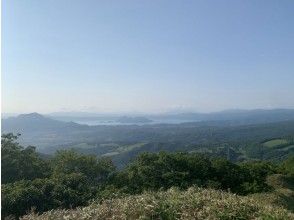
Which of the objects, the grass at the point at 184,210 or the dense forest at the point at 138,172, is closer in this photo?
the grass at the point at 184,210

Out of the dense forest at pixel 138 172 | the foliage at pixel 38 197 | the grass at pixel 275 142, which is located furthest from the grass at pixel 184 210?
the grass at pixel 275 142

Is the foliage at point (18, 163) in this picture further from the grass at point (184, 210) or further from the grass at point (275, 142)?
the grass at point (275, 142)

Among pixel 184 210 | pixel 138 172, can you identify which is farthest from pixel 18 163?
pixel 184 210

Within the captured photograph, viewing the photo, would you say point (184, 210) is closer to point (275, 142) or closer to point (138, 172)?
point (138, 172)

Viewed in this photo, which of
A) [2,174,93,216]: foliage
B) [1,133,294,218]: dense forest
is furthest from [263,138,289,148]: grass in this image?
[2,174,93,216]: foliage

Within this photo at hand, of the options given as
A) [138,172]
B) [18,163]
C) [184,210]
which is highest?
[184,210]

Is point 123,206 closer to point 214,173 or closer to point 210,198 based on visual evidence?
point 210,198

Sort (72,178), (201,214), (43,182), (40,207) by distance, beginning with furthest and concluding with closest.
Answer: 1. (72,178)
2. (43,182)
3. (40,207)
4. (201,214)

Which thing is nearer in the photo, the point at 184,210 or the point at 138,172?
the point at 184,210

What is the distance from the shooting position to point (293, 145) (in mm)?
156250

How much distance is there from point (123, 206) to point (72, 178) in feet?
53.6

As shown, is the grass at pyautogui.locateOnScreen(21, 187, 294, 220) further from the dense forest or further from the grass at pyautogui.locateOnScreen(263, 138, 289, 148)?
the grass at pyautogui.locateOnScreen(263, 138, 289, 148)

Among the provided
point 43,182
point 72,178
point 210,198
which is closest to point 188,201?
point 210,198

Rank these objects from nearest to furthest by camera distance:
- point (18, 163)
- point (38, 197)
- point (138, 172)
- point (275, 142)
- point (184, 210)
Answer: point (184, 210), point (38, 197), point (138, 172), point (18, 163), point (275, 142)
